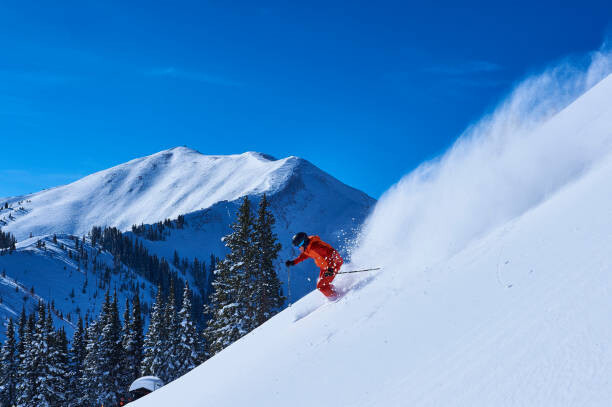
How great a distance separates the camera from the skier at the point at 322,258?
40.3 feet

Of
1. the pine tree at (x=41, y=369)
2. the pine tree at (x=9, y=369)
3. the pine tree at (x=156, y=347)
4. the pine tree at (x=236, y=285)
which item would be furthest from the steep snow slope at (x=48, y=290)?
the pine tree at (x=236, y=285)

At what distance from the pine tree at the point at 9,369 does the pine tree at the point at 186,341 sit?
71.4 feet

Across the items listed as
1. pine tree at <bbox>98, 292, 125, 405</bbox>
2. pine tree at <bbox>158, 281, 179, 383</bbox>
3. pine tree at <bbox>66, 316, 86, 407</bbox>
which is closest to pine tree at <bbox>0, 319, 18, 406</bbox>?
pine tree at <bbox>66, 316, 86, 407</bbox>

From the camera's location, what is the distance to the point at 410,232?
1422 centimetres

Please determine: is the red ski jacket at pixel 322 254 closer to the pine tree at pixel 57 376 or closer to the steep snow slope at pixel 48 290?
the pine tree at pixel 57 376

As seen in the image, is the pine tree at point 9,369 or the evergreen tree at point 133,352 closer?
the evergreen tree at point 133,352

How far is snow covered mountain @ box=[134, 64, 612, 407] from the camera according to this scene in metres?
4.64

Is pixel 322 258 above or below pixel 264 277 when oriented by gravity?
below

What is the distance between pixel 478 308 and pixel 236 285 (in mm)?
21788

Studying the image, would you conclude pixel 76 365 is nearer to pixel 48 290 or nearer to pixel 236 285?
pixel 236 285

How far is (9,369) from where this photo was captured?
46750mm

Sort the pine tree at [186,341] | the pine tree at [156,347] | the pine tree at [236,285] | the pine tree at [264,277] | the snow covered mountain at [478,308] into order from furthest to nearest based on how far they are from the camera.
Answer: the pine tree at [156,347], the pine tree at [186,341], the pine tree at [264,277], the pine tree at [236,285], the snow covered mountain at [478,308]

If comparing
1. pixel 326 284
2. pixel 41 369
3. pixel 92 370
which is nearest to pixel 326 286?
pixel 326 284

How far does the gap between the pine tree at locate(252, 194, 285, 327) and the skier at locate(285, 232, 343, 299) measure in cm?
1428
